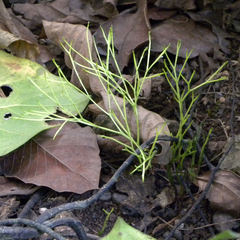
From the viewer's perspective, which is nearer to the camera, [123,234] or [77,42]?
[123,234]

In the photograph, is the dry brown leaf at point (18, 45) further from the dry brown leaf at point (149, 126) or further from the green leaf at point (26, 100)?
the dry brown leaf at point (149, 126)

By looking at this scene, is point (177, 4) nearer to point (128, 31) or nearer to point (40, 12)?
point (128, 31)

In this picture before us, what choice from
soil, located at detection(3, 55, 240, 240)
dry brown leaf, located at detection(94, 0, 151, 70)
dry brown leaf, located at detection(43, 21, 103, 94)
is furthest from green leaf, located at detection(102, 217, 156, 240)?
dry brown leaf, located at detection(94, 0, 151, 70)

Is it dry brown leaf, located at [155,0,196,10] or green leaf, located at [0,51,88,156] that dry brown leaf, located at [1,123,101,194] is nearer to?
green leaf, located at [0,51,88,156]

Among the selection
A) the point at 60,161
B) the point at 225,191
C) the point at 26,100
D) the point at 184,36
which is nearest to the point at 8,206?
the point at 60,161

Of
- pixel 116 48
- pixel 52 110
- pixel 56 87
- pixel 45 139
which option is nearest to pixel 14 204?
pixel 45 139

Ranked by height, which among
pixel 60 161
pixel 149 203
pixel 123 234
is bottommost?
pixel 149 203
